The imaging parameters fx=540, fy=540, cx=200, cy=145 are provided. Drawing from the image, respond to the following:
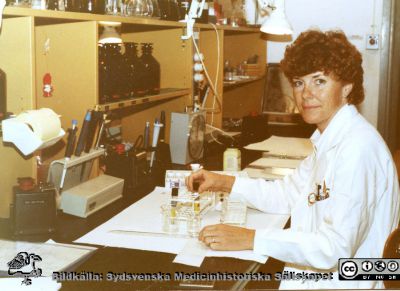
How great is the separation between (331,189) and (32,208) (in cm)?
78

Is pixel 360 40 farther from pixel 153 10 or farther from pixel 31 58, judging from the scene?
pixel 31 58

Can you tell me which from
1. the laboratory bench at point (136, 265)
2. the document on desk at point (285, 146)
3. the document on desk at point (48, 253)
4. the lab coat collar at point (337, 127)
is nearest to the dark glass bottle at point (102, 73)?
the laboratory bench at point (136, 265)

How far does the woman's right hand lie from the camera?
5.72 feet

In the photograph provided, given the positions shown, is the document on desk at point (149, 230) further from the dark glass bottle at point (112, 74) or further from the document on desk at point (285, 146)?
the document on desk at point (285, 146)

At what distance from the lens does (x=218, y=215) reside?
5.36ft

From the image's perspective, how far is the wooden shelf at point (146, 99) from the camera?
1.87 metres

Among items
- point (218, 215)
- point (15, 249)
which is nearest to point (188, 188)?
point (218, 215)

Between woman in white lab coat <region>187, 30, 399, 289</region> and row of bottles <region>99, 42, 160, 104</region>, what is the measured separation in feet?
2.14

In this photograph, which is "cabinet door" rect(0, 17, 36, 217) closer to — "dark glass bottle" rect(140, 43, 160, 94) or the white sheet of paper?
the white sheet of paper

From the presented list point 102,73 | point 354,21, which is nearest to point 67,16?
point 102,73

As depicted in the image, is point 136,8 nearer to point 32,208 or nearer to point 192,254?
point 32,208

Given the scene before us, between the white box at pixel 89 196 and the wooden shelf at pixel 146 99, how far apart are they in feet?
0.84

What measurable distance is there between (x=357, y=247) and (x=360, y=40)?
111 inches

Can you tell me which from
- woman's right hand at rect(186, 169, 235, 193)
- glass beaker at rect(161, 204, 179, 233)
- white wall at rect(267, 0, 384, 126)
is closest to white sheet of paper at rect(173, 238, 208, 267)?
glass beaker at rect(161, 204, 179, 233)
